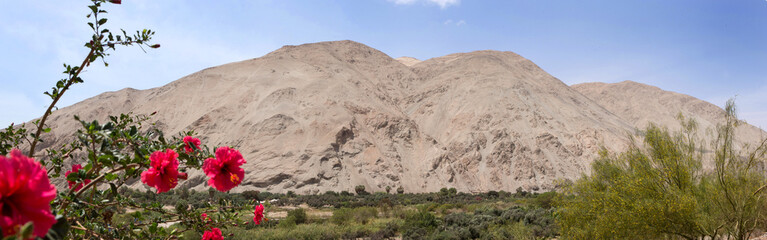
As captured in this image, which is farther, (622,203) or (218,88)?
(218,88)

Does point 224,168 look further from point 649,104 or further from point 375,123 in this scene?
point 649,104

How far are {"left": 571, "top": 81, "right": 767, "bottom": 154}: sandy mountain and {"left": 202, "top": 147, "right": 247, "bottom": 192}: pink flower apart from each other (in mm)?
92328

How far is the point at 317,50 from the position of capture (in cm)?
7738

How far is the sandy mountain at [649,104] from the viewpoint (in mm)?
81688

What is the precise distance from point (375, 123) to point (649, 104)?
6830cm

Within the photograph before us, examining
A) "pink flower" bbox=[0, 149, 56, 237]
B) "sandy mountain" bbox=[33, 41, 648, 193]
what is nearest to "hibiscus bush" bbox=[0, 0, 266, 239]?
"pink flower" bbox=[0, 149, 56, 237]

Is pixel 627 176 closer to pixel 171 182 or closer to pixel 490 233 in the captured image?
pixel 490 233

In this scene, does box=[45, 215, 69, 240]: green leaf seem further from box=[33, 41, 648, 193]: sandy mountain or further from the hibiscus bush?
box=[33, 41, 648, 193]: sandy mountain

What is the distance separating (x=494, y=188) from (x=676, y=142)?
38.7 metres

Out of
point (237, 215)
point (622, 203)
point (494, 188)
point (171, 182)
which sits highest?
point (171, 182)

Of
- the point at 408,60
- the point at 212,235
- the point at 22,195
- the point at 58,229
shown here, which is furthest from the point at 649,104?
the point at 22,195

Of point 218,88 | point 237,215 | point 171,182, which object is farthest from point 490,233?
point 218,88

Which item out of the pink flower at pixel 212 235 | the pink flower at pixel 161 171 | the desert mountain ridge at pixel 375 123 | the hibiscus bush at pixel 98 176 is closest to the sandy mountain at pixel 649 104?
Result: the desert mountain ridge at pixel 375 123

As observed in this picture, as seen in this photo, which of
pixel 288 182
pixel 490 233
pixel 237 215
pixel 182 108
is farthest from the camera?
pixel 182 108
